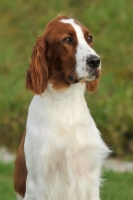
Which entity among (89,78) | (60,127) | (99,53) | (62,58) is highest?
(62,58)

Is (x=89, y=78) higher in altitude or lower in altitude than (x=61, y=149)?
higher

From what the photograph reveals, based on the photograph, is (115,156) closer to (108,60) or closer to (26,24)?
(108,60)

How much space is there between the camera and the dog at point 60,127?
4.54 meters

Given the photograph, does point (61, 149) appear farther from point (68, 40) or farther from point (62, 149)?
point (68, 40)

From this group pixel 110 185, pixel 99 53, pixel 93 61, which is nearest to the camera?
pixel 93 61

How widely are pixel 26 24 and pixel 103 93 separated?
4317mm

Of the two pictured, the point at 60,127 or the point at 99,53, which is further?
the point at 99,53

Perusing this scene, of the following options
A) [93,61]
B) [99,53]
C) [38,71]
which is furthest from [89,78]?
[99,53]

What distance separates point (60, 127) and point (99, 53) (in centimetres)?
750

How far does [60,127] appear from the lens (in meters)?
4.68

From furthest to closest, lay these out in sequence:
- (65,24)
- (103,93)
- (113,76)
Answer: (113,76), (103,93), (65,24)

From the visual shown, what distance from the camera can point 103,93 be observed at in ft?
34.5

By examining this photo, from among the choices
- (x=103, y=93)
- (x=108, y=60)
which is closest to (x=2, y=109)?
(x=103, y=93)

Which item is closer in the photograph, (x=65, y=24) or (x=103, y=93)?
(x=65, y=24)
